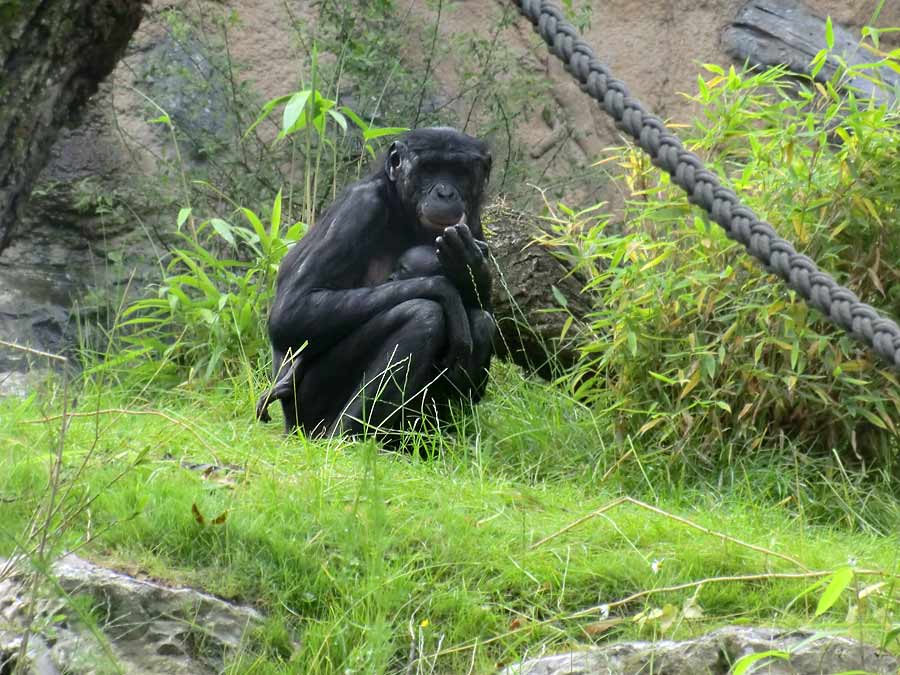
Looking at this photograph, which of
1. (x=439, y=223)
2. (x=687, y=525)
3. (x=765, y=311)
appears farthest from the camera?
(x=439, y=223)

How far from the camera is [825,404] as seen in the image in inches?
167

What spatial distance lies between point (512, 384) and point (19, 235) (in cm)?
308

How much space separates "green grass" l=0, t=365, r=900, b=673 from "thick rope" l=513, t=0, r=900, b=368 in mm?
591

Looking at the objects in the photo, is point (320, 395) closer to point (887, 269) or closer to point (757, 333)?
point (757, 333)

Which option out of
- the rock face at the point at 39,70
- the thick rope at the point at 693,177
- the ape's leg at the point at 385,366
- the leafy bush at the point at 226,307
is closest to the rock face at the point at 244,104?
the leafy bush at the point at 226,307

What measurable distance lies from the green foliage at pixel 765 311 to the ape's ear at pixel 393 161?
2.54 feet

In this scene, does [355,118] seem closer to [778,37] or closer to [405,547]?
[405,547]

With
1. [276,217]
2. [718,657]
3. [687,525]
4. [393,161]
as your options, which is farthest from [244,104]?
[718,657]

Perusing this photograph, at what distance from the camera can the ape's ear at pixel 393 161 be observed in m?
4.60

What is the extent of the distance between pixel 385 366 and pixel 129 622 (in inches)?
67.5

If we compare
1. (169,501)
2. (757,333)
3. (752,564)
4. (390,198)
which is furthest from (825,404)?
(169,501)

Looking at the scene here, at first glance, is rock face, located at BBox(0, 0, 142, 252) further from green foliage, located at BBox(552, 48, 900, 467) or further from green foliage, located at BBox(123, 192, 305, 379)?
green foliage, located at BBox(123, 192, 305, 379)

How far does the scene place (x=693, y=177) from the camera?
2.77 meters

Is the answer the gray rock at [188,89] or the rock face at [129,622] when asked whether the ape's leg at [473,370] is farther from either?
the gray rock at [188,89]
